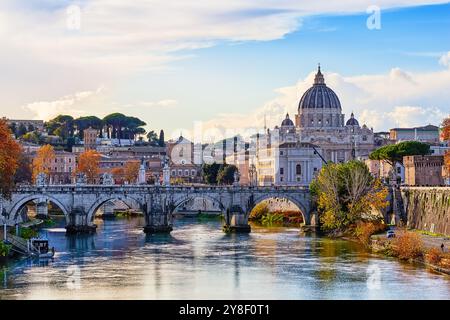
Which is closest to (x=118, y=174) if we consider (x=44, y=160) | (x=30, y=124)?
(x=44, y=160)

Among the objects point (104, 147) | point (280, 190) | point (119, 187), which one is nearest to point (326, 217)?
point (280, 190)

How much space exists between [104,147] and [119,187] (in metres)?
56.1

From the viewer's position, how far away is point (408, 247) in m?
38.9

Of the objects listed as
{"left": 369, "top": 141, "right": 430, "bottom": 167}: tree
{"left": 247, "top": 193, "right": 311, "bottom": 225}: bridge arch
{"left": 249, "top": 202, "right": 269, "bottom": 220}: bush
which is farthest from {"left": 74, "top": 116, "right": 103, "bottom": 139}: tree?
{"left": 247, "top": 193, "right": 311, "bottom": 225}: bridge arch

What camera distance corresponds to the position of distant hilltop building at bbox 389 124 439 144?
10601 cm

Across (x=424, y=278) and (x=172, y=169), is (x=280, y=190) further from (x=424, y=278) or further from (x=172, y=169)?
(x=172, y=169)

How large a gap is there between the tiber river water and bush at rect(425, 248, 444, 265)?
561mm

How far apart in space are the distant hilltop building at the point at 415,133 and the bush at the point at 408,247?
64834mm

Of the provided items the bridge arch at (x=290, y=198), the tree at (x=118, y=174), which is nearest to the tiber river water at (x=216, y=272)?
the bridge arch at (x=290, y=198)

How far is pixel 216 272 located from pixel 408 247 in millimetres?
7282

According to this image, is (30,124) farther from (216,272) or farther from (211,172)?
(216,272)

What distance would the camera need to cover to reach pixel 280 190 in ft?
189

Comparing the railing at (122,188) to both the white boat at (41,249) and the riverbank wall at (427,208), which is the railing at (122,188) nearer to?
the riverbank wall at (427,208)

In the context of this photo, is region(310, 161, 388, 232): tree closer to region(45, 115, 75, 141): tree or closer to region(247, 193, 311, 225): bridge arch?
region(247, 193, 311, 225): bridge arch
